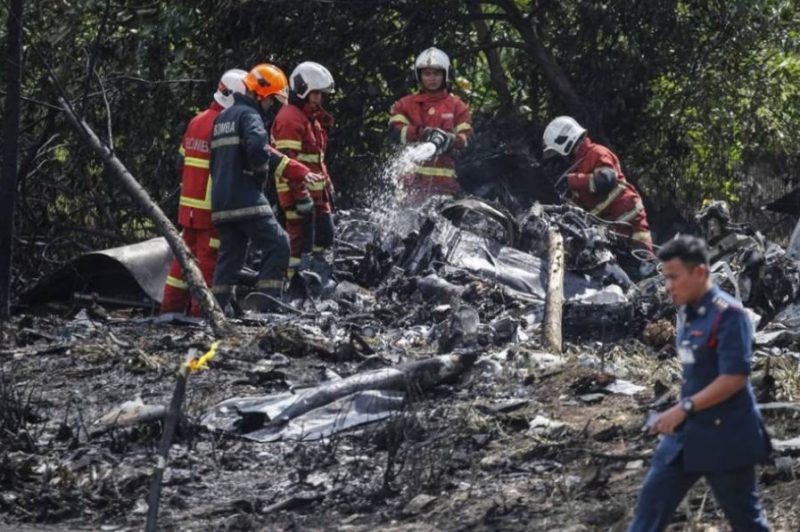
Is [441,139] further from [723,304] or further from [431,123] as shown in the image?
[723,304]

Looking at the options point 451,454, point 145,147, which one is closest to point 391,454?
point 451,454

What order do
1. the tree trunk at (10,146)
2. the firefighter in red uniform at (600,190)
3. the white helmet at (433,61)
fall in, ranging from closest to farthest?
1. the tree trunk at (10,146)
2. the firefighter in red uniform at (600,190)
3. the white helmet at (433,61)

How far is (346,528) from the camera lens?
21.4 ft

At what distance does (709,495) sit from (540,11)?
31.9 ft

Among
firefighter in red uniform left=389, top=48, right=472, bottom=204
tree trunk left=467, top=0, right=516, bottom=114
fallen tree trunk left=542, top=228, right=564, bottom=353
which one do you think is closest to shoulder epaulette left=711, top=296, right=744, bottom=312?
fallen tree trunk left=542, top=228, right=564, bottom=353

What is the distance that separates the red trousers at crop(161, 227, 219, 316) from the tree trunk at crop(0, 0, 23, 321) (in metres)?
1.19

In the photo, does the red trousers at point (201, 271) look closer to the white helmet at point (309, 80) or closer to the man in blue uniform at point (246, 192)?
the man in blue uniform at point (246, 192)

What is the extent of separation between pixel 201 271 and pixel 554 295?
2682 mm

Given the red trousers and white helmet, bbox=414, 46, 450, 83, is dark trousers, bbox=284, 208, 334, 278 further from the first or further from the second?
white helmet, bbox=414, 46, 450, 83

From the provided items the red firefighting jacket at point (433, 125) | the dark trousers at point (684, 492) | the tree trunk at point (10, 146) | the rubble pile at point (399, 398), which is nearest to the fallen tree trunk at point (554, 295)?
the rubble pile at point (399, 398)

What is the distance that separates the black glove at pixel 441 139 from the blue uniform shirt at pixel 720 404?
8007mm

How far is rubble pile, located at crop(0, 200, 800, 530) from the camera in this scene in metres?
6.75

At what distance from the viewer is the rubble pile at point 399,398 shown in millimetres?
6754

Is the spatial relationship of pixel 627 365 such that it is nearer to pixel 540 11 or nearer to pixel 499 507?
pixel 499 507
